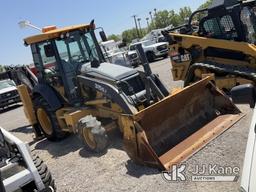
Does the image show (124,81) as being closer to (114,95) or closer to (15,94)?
(114,95)

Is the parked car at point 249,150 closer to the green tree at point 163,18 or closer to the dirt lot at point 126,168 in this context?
the dirt lot at point 126,168

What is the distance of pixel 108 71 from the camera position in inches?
339

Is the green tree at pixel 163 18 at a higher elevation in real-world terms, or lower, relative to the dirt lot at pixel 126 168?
lower

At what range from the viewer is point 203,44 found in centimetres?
1101

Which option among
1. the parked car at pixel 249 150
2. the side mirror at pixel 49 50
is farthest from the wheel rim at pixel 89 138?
the parked car at pixel 249 150

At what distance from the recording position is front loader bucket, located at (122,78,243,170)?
6621 millimetres

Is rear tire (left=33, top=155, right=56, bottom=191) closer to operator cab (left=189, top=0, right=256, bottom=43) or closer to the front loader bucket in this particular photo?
the front loader bucket

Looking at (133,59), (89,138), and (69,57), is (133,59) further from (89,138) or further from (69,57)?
(89,138)

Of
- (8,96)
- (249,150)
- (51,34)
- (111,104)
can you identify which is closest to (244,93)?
(249,150)

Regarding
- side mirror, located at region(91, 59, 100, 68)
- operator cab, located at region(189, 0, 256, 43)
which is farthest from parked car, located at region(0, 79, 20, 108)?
side mirror, located at region(91, 59, 100, 68)

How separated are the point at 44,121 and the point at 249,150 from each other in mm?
7993

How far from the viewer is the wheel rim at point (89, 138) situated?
26.4ft

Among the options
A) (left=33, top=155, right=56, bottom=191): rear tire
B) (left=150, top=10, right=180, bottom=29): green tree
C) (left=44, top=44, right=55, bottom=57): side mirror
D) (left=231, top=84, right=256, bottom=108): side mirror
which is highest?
(left=44, top=44, right=55, bottom=57): side mirror

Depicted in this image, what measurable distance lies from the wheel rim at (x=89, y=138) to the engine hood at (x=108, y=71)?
1.20 meters
